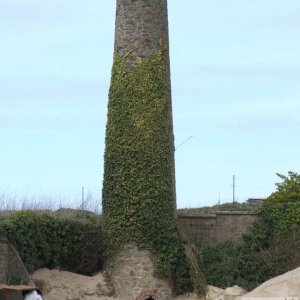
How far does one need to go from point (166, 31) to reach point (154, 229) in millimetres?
6279

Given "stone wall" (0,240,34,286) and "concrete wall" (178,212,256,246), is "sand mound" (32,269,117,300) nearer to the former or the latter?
Result: "stone wall" (0,240,34,286)

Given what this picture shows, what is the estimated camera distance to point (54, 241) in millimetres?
26359

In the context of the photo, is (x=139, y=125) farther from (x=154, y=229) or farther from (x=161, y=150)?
(x=154, y=229)

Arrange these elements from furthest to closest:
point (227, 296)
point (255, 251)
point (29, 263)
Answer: point (255, 251) → point (227, 296) → point (29, 263)

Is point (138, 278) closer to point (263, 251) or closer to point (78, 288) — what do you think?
point (78, 288)

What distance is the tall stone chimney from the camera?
27406 millimetres

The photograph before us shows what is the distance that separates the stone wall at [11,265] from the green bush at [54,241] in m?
0.24

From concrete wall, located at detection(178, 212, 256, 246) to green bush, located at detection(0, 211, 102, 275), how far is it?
3352mm

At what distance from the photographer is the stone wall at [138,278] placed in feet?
89.8

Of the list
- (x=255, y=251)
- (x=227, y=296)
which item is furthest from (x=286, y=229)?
(x=227, y=296)

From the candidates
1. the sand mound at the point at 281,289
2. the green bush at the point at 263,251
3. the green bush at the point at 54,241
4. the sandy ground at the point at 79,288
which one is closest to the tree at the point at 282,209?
the green bush at the point at 263,251

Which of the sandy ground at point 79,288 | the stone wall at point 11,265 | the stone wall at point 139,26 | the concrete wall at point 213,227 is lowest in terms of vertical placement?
the sandy ground at point 79,288

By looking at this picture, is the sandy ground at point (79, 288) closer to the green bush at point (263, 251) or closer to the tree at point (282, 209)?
the green bush at point (263, 251)

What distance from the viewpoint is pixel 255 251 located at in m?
29.2
